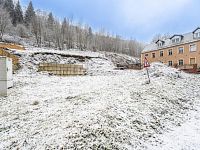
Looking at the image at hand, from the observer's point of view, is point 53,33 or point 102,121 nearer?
point 102,121

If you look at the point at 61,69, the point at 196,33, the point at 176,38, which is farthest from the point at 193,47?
the point at 61,69

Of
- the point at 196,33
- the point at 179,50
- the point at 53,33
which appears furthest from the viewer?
the point at 53,33

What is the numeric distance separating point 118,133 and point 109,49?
7050 cm

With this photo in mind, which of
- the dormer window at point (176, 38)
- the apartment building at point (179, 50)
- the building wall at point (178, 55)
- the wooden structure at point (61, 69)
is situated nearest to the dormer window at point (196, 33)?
the apartment building at point (179, 50)

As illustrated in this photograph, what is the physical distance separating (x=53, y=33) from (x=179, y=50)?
44.3 m

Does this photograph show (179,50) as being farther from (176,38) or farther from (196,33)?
(196,33)

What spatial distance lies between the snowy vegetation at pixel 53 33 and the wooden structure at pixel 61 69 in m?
A: 33.6

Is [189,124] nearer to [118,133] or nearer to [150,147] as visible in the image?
[150,147]

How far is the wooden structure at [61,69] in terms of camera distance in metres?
21.9

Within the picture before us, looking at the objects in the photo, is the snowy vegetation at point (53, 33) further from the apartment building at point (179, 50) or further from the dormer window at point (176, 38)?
the dormer window at point (176, 38)

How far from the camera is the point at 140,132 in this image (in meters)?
5.55

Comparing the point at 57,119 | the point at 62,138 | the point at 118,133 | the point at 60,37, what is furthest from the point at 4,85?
the point at 60,37

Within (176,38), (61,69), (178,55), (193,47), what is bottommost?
(61,69)

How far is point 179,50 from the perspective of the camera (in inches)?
1259
